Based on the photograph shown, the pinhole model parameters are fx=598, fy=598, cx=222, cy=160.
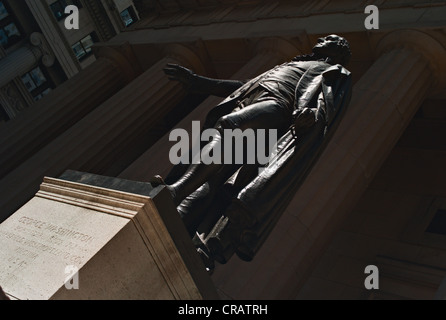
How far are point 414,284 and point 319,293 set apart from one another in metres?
2.16

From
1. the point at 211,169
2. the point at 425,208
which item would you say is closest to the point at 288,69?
the point at 211,169

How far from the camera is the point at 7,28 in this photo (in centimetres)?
2931

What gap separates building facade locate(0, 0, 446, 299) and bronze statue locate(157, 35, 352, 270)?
1.10m

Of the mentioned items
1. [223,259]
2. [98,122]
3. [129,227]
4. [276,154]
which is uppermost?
[129,227]

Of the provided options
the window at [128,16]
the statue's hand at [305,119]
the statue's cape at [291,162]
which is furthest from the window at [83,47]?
the statue's hand at [305,119]

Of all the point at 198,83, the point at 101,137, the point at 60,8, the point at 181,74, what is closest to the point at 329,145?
the point at 198,83

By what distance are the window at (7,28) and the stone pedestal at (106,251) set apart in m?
23.7

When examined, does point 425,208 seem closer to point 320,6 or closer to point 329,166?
point 329,166

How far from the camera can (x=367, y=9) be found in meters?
15.9

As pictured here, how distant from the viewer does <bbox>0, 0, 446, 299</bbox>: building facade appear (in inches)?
426

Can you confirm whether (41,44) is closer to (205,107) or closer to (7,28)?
(7,28)

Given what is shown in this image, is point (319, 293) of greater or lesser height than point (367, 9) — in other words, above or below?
below

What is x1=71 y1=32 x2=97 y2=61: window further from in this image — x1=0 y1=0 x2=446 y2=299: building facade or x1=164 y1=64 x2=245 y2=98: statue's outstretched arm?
x1=164 y1=64 x2=245 y2=98: statue's outstretched arm

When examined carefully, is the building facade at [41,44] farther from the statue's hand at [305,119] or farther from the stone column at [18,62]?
the statue's hand at [305,119]
